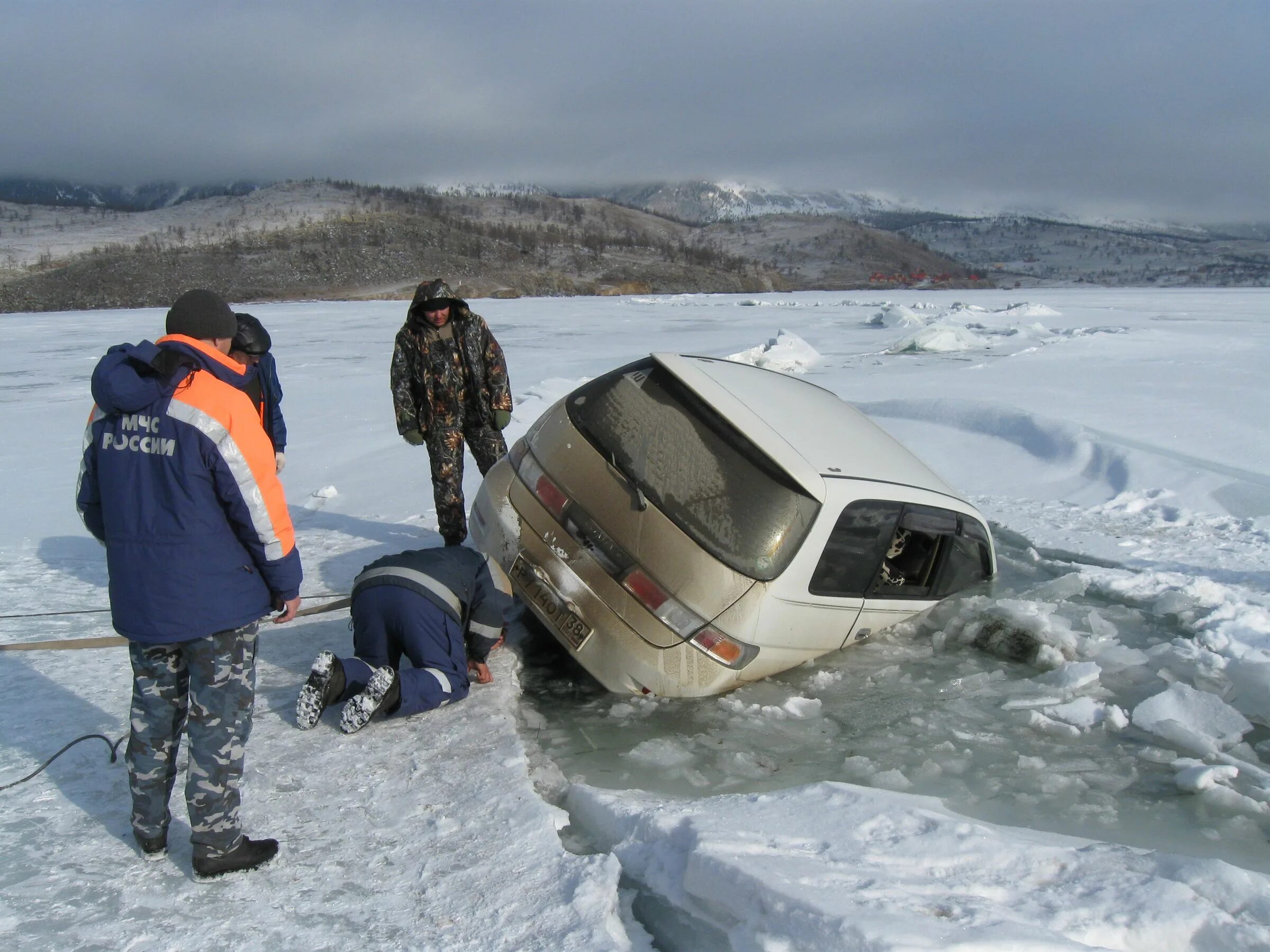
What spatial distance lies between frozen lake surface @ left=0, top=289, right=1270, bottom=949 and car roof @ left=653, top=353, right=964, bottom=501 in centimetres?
104

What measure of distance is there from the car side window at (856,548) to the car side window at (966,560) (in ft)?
2.32

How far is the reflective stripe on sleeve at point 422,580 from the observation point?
3.87 m

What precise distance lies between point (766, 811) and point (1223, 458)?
6527 millimetres

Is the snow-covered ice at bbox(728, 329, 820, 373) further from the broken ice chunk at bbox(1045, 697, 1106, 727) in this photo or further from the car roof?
the broken ice chunk at bbox(1045, 697, 1106, 727)

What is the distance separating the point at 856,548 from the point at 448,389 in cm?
294

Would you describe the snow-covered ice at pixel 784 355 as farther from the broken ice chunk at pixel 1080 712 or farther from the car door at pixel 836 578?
the broken ice chunk at pixel 1080 712

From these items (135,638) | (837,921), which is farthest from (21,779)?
(837,921)

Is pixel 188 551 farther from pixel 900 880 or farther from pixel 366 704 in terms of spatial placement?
pixel 900 880

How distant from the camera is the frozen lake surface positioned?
2570 millimetres

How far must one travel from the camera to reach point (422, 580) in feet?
12.7

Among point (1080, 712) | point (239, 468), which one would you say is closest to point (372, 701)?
point (239, 468)

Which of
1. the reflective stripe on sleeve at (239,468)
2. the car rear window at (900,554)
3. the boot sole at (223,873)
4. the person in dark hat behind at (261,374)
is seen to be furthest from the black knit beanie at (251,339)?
the car rear window at (900,554)

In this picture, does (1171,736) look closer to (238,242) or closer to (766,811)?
(766,811)

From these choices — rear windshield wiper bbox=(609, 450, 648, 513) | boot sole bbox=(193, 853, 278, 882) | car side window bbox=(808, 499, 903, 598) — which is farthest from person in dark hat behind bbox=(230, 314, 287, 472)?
car side window bbox=(808, 499, 903, 598)
